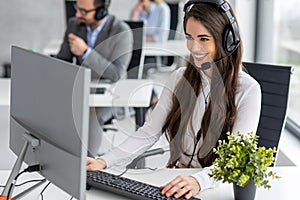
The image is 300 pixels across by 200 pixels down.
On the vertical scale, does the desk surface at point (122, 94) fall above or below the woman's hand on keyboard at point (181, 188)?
above

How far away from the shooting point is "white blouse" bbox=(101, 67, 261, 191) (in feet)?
6.72

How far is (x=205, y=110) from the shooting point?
2.15m

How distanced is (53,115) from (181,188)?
439 millimetres

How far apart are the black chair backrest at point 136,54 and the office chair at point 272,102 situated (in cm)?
115

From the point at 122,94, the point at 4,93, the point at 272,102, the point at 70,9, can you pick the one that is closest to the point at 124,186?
the point at 272,102

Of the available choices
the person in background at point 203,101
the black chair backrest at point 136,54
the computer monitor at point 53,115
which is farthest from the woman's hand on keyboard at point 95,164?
the black chair backrest at point 136,54

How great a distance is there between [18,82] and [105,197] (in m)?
0.41

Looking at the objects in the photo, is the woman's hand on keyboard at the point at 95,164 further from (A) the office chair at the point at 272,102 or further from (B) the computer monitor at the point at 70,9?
(B) the computer monitor at the point at 70,9

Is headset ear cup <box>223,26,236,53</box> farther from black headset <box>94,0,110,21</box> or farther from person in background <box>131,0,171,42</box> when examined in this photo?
person in background <box>131,0,171,42</box>

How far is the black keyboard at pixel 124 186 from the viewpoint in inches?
70.2

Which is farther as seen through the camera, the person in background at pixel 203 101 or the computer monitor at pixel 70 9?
the computer monitor at pixel 70 9

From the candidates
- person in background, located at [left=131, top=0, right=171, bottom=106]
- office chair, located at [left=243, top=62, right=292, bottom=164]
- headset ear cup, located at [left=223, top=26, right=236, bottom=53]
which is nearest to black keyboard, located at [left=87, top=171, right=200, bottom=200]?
headset ear cup, located at [left=223, top=26, right=236, bottom=53]

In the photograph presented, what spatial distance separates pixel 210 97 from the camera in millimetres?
2150

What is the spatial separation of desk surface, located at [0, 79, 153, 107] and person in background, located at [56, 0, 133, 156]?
0.43ft
